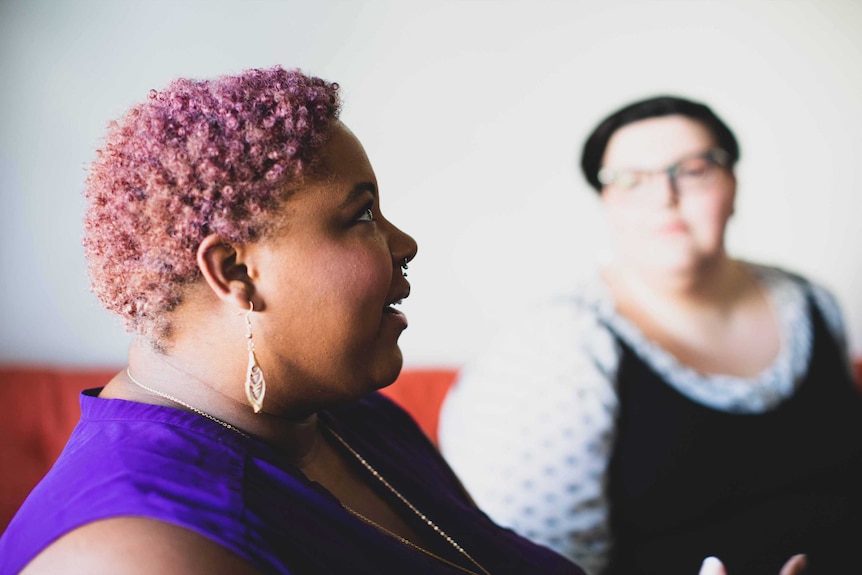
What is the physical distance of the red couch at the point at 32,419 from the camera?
4.05 ft

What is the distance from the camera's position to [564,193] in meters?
1.97

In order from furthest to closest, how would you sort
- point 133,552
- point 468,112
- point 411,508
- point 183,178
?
1. point 468,112
2. point 411,508
3. point 183,178
4. point 133,552

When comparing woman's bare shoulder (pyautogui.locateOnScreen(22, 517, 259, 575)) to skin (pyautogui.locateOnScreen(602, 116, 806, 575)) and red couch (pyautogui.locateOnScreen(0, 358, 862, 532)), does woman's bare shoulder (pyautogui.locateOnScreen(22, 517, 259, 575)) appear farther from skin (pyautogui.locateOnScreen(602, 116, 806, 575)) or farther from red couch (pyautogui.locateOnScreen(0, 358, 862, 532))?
skin (pyautogui.locateOnScreen(602, 116, 806, 575))

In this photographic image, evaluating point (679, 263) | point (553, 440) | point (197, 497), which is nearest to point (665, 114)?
point (679, 263)

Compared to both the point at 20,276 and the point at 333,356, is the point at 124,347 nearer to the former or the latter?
the point at 20,276

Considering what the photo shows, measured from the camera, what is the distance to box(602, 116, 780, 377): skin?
59.3 inches

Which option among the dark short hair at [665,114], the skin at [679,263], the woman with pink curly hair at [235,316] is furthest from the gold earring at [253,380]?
the dark short hair at [665,114]

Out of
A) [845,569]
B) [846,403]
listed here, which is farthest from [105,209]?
[846,403]

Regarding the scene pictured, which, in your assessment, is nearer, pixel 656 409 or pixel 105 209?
pixel 105 209

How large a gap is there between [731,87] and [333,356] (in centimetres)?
185

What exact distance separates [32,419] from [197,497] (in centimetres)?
91

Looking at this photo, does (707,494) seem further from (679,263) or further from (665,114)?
(665,114)

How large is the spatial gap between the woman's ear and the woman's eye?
0.45 ft

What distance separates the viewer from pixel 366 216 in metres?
0.75
